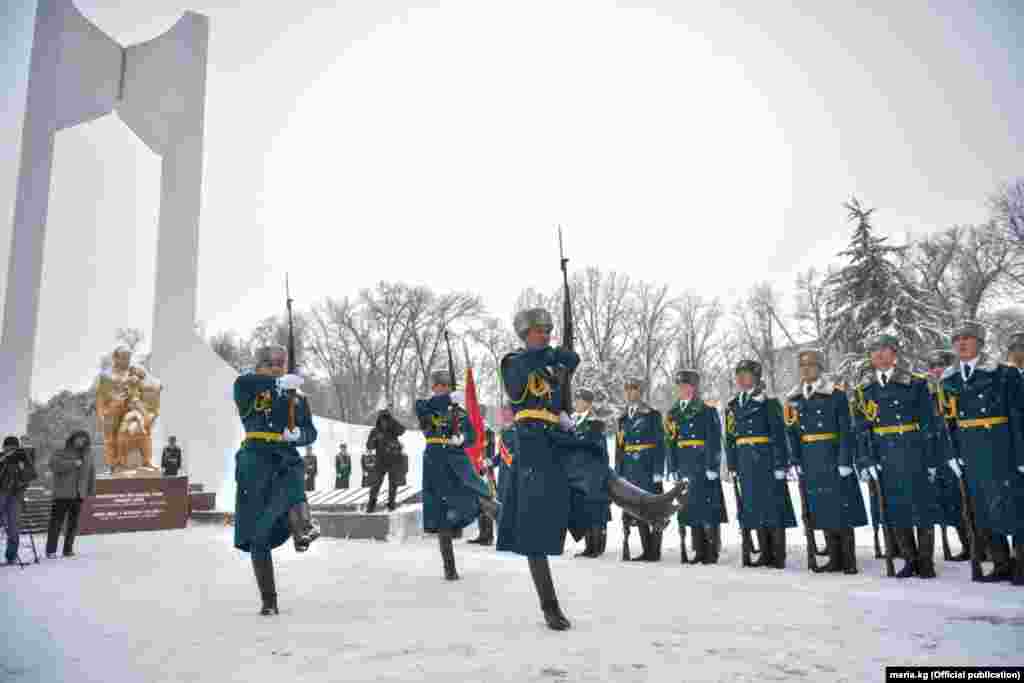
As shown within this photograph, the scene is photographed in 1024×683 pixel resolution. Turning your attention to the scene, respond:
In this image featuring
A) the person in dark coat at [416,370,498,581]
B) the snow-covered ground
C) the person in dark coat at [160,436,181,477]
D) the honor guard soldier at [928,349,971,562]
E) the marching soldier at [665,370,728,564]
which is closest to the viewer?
the snow-covered ground

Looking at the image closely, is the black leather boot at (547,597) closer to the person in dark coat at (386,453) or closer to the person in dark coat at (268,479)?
the person in dark coat at (268,479)

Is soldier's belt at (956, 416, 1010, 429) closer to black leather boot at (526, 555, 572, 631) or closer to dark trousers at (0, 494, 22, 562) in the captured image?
black leather boot at (526, 555, 572, 631)

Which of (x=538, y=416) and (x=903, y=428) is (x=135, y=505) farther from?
(x=903, y=428)

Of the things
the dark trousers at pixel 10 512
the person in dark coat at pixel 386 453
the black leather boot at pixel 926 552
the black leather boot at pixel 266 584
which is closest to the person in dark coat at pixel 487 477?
the person in dark coat at pixel 386 453

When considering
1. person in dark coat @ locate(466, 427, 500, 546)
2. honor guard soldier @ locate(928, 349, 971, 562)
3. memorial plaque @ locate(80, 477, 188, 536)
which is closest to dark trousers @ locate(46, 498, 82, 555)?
memorial plaque @ locate(80, 477, 188, 536)

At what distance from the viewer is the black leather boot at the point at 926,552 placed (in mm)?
5773

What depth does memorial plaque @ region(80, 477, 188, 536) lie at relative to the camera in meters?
12.8

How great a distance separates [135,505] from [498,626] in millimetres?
12115

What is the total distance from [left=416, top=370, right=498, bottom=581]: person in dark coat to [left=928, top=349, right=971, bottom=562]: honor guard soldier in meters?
4.09

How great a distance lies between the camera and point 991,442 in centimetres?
536

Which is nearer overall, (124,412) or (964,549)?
(964,549)

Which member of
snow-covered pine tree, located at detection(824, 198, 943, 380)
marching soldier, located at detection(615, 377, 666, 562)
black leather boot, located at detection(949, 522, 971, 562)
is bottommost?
black leather boot, located at detection(949, 522, 971, 562)

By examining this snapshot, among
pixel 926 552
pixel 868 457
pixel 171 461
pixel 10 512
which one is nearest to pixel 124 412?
pixel 171 461

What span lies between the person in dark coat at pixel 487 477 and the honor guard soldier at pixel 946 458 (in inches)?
198
